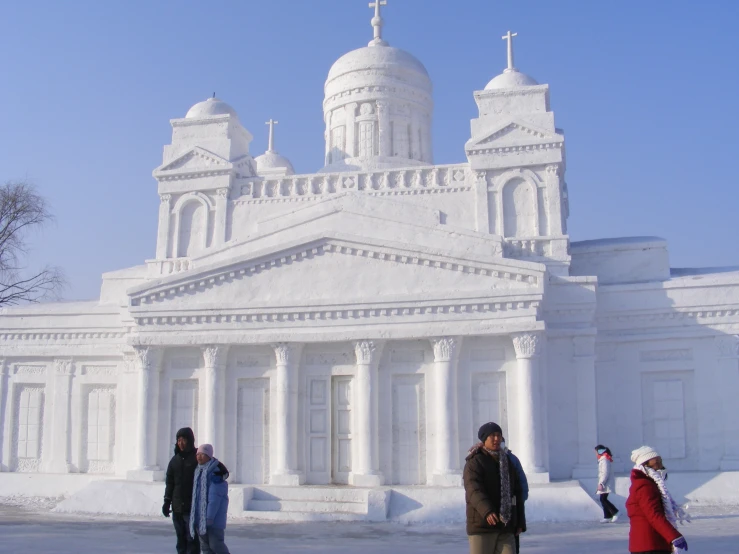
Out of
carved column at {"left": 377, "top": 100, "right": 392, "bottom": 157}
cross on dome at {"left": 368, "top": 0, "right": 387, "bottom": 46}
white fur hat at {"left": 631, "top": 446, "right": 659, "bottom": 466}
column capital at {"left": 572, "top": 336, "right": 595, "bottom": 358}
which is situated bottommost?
white fur hat at {"left": 631, "top": 446, "right": 659, "bottom": 466}

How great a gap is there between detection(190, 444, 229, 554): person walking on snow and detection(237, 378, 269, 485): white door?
11.5m

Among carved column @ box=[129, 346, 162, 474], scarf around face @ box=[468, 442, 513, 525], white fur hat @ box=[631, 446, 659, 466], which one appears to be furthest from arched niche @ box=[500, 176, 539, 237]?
white fur hat @ box=[631, 446, 659, 466]

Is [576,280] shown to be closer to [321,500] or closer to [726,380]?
[726,380]

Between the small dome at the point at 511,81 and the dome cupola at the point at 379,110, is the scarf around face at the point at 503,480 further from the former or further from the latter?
the dome cupola at the point at 379,110

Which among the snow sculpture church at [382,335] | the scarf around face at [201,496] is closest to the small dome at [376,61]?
the snow sculpture church at [382,335]

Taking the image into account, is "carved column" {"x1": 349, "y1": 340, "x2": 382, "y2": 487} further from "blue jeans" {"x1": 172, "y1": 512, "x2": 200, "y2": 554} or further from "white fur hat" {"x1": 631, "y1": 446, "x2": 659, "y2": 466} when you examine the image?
"white fur hat" {"x1": 631, "y1": 446, "x2": 659, "y2": 466}

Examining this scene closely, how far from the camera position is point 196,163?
2769cm

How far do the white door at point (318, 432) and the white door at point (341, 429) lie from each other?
0.48ft

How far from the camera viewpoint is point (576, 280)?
71.4ft

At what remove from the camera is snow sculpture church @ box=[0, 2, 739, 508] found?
2011 cm

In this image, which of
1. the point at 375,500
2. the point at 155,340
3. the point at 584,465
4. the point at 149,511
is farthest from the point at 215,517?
the point at 584,465

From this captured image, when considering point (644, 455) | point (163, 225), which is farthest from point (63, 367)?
point (644, 455)

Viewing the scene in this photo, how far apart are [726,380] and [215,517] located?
16848 millimetres

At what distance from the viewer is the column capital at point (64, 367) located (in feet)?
84.1
